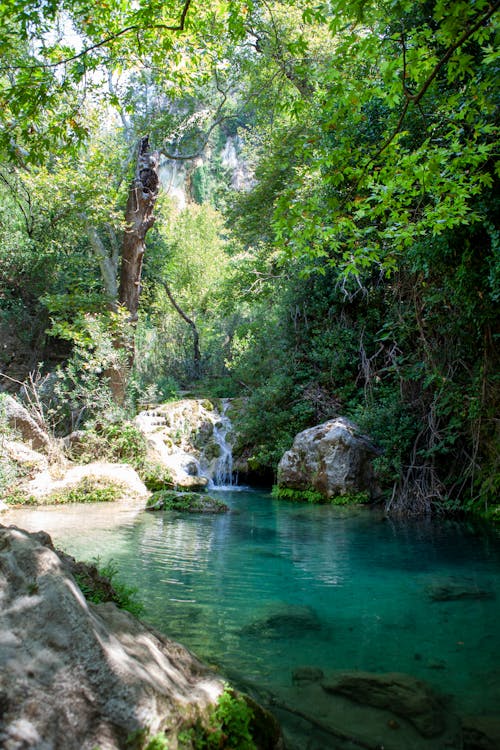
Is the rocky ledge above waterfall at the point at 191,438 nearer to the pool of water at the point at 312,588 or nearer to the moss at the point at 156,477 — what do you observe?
the moss at the point at 156,477

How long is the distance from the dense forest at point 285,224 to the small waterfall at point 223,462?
1120mm

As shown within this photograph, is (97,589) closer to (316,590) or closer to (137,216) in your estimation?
(316,590)

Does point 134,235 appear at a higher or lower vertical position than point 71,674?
higher

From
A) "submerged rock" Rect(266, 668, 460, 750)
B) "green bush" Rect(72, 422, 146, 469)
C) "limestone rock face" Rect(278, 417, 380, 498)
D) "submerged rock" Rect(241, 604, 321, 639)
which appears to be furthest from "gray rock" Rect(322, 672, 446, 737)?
"green bush" Rect(72, 422, 146, 469)

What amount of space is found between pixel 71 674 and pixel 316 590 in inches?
161

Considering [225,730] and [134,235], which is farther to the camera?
[134,235]

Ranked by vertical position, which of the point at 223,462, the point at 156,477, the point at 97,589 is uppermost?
the point at 223,462

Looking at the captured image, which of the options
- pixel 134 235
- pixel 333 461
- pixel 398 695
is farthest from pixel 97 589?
pixel 134 235

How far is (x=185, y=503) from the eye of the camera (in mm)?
11297

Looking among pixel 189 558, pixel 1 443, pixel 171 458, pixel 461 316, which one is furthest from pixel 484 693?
pixel 171 458

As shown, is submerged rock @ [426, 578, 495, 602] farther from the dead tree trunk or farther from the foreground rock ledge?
the dead tree trunk

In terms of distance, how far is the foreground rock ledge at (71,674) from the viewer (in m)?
1.92

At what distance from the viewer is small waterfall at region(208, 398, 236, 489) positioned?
1524 cm

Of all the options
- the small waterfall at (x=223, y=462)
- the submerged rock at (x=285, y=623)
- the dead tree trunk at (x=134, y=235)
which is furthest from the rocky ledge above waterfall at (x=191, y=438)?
the submerged rock at (x=285, y=623)
